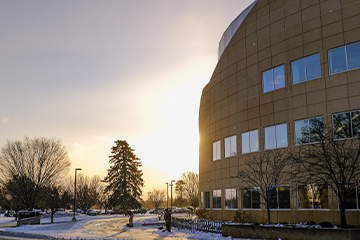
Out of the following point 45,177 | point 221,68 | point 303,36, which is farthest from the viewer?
point 45,177

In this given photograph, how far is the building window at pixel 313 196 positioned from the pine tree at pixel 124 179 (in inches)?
1616

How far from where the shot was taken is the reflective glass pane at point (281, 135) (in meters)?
30.5

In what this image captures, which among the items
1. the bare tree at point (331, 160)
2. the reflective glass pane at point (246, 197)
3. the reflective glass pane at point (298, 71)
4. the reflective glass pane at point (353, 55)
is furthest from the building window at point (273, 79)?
the reflective glass pane at point (246, 197)

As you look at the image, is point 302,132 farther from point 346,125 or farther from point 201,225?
point 201,225

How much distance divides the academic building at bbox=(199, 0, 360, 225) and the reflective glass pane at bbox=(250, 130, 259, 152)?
0.08m

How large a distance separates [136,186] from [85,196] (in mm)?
32533

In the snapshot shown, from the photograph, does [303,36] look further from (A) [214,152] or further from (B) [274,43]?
(A) [214,152]

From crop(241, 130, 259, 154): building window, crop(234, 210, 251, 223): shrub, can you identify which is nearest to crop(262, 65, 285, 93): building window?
crop(241, 130, 259, 154): building window

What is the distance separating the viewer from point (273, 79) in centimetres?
3212

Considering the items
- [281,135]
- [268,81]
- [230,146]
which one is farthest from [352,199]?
[230,146]

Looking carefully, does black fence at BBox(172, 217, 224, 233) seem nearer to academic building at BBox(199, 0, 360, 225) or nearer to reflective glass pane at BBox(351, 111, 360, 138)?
academic building at BBox(199, 0, 360, 225)

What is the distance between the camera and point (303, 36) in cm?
2981

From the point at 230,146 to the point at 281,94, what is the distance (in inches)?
321

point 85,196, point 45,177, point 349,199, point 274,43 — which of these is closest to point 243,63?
point 274,43
